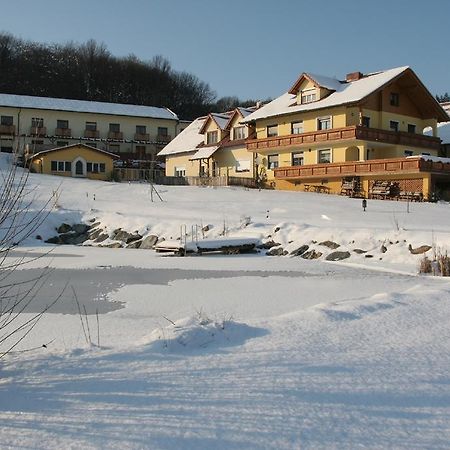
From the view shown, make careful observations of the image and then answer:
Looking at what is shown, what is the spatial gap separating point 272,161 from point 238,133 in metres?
5.94

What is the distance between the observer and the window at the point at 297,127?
43.8 meters

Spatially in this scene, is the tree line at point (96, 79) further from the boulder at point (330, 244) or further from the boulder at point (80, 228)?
the boulder at point (330, 244)

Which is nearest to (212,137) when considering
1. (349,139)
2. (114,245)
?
(349,139)

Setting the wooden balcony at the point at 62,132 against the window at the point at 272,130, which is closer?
the window at the point at 272,130

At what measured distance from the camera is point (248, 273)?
549 inches

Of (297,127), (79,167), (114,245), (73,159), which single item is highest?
(297,127)

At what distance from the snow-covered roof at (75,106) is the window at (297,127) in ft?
95.2

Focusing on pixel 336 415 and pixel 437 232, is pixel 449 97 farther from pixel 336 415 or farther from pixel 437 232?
pixel 336 415


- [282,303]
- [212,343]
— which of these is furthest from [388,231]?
[212,343]

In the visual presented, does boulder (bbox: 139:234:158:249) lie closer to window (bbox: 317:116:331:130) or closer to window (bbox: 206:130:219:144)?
window (bbox: 317:116:331:130)

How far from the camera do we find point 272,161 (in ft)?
151

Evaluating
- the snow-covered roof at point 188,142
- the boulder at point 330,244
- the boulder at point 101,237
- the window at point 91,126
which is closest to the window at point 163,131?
the window at point 91,126

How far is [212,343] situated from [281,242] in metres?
14.1

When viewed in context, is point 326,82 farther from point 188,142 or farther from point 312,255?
point 312,255
